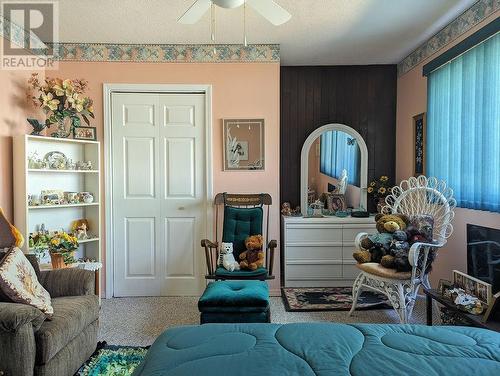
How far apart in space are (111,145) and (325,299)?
9.14 ft

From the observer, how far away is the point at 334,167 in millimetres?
4395

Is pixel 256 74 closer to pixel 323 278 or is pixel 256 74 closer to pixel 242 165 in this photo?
pixel 242 165

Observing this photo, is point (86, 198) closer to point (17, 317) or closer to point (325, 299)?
point (17, 317)

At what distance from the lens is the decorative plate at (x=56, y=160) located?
3307 millimetres

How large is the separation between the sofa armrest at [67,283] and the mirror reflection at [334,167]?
2.70 metres

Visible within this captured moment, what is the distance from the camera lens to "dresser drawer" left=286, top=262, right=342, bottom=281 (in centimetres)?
402

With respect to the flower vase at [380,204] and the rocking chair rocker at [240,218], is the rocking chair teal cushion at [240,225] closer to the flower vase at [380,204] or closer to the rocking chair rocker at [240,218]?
the rocking chair rocker at [240,218]

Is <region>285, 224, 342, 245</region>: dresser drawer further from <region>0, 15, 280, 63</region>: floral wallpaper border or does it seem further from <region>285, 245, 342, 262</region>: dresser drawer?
<region>0, 15, 280, 63</region>: floral wallpaper border

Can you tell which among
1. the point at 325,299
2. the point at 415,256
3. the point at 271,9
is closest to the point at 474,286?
the point at 415,256

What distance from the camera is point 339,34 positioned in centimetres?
349

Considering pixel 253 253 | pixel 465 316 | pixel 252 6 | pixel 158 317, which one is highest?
pixel 252 6

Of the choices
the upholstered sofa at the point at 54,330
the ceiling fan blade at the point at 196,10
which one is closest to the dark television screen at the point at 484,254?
the ceiling fan blade at the point at 196,10

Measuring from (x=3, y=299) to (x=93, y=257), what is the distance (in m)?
1.68

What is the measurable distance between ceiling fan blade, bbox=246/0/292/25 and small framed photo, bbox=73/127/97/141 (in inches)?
86.9
